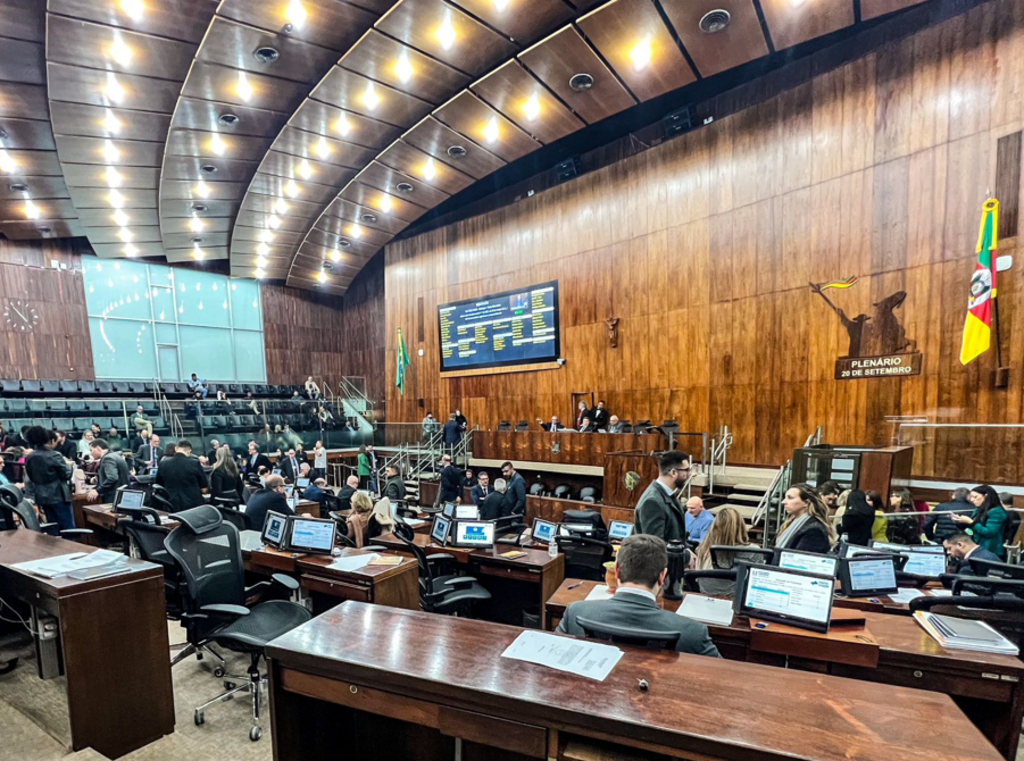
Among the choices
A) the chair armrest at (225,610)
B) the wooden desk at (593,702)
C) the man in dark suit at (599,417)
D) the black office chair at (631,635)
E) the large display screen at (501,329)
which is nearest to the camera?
the wooden desk at (593,702)

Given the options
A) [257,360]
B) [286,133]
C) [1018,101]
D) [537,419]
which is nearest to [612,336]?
[537,419]

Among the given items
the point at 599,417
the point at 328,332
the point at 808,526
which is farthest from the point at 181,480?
the point at 328,332

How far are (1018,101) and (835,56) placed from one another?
8.29 feet

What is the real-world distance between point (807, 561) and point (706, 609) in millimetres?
558

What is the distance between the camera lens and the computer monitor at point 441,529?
447 cm

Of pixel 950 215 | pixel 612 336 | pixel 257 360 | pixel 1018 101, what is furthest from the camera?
pixel 257 360

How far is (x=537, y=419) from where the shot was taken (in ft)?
38.9

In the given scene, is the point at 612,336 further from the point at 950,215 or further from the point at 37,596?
the point at 37,596

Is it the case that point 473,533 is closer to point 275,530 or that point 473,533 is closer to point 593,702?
point 275,530

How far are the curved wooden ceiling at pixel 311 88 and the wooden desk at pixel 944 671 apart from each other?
23.1 ft

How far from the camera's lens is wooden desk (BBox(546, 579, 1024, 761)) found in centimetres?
186

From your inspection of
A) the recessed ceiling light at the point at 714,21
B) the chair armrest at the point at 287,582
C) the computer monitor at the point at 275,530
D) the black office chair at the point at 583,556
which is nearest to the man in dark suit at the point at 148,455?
the computer monitor at the point at 275,530

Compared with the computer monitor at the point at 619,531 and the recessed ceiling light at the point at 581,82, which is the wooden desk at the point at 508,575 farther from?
the recessed ceiling light at the point at 581,82

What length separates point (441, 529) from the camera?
4516mm
